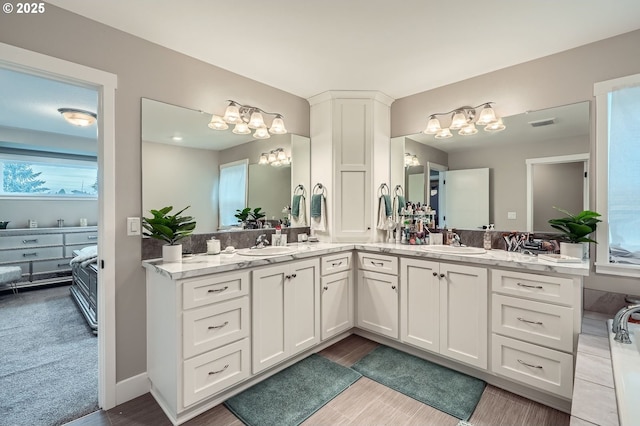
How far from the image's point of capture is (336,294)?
2.61 meters

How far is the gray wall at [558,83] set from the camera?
1.96m

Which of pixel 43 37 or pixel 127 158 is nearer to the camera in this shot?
pixel 43 37

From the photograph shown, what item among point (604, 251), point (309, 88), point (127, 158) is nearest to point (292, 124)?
point (309, 88)

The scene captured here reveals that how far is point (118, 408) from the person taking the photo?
1.83 m

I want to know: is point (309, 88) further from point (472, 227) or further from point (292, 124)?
point (472, 227)

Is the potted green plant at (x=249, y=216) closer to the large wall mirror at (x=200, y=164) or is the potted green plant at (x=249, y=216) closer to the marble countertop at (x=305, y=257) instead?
the large wall mirror at (x=200, y=164)

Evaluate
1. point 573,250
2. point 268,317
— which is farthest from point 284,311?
point 573,250

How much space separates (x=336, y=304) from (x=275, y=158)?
1551mm

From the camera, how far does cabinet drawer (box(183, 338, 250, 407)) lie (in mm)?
1668

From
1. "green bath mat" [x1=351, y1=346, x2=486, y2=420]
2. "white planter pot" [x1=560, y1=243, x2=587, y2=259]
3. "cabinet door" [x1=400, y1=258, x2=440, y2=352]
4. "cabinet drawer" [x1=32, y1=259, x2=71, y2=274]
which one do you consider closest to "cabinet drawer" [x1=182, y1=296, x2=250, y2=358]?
"green bath mat" [x1=351, y1=346, x2=486, y2=420]

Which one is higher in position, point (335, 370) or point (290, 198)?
point (290, 198)

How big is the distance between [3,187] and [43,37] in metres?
4.74

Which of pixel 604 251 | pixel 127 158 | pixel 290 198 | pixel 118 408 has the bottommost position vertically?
pixel 118 408

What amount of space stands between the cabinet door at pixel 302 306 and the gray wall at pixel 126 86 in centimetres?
103
